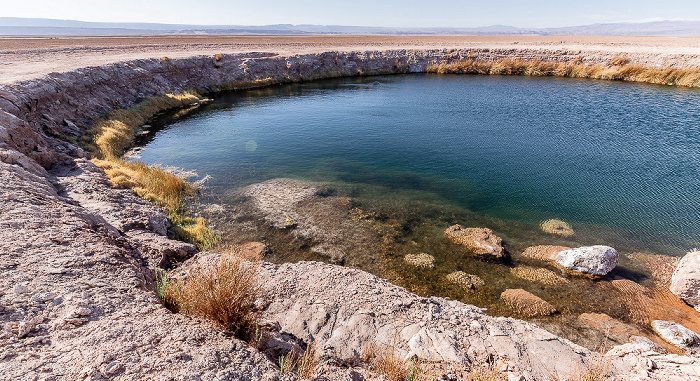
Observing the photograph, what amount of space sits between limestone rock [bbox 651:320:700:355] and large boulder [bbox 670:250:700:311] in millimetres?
1438

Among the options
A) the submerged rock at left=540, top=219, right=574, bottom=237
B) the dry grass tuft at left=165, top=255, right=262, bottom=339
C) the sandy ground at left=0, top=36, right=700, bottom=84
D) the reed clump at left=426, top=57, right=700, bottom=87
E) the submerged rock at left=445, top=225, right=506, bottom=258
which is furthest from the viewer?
the reed clump at left=426, top=57, right=700, bottom=87

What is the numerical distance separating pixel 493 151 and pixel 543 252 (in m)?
10.3

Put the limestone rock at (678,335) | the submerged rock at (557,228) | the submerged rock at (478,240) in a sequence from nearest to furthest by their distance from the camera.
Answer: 1. the limestone rock at (678,335)
2. the submerged rock at (478,240)
3. the submerged rock at (557,228)

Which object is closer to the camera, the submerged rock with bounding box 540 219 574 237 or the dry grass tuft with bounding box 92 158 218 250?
the dry grass tuft with bounding box 92 158 218 250

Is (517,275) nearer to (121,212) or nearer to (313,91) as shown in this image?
(121,212)

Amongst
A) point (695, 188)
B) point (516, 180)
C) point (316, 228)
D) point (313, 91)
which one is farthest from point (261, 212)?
point (313, 91)

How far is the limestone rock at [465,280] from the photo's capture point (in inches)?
384

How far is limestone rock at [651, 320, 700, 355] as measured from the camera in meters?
7.52

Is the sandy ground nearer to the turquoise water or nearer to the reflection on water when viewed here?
the turquoise water

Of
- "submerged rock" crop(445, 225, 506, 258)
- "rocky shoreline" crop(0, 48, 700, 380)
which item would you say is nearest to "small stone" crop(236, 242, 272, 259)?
"rocky shoreline" crop(0, 48, 700, 380)

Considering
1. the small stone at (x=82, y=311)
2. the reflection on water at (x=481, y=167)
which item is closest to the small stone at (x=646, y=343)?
the reflection on water at (x=481, y=167)

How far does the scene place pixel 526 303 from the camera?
354 inches

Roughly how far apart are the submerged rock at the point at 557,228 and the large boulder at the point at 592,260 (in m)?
2.08

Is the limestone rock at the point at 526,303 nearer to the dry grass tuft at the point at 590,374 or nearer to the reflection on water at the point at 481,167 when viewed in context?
the reflection on water at the point at 481,167
